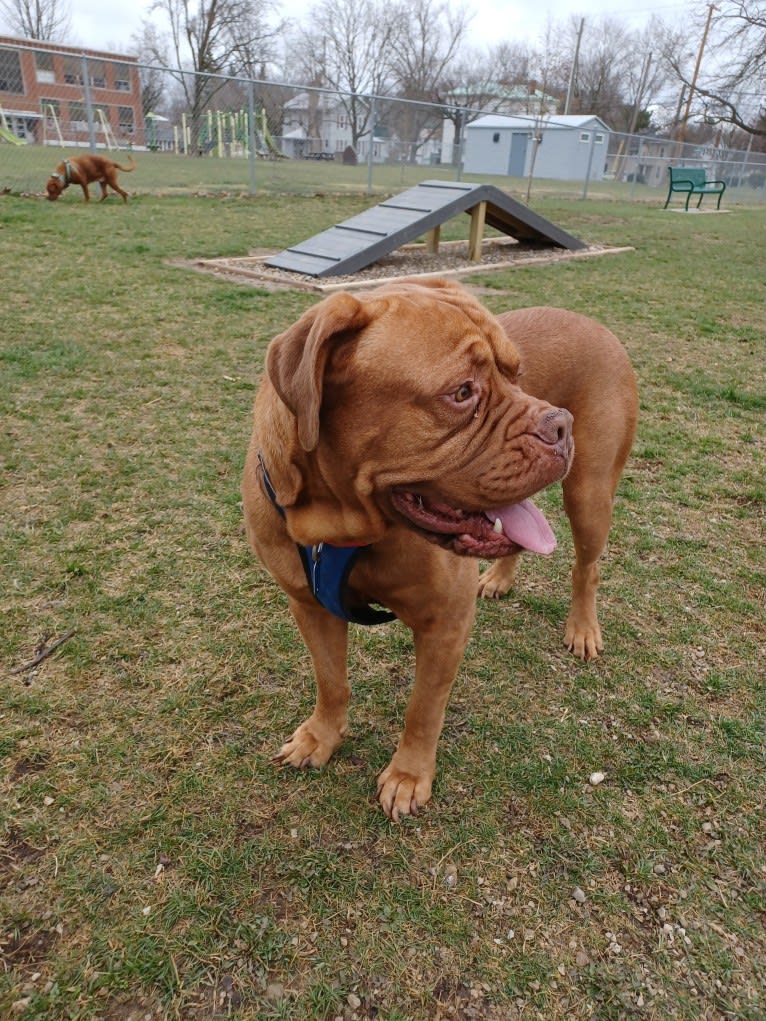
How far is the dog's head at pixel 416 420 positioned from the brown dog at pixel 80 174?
16.0m

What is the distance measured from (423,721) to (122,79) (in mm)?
25532

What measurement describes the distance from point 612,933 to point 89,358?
5.88m

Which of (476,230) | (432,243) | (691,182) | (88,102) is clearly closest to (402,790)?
(476,230)

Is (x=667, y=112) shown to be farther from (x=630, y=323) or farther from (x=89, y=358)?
(x=89, y=358)

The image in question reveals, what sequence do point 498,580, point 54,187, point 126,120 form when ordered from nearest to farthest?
point 498,580 → point 54,187 → point 126,120

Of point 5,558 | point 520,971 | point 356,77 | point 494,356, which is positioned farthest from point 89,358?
point 356,77

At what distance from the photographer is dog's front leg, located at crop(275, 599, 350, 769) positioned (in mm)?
2416

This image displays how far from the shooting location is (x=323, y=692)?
2518 millimetres

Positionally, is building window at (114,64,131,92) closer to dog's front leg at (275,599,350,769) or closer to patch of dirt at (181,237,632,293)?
patch of dirt at (181,237,632,293)

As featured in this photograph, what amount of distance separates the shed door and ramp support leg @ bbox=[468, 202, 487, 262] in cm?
4697

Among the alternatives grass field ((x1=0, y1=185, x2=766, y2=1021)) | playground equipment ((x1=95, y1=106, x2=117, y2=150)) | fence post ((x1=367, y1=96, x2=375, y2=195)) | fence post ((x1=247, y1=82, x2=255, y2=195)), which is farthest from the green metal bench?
grass field ((x1=0, y1=185, x2=766, y2=1021))

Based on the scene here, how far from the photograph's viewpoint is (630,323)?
8586 mm

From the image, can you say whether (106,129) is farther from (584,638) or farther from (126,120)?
(584,638)

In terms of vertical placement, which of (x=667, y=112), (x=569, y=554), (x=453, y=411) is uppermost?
(x=667, y=112)
